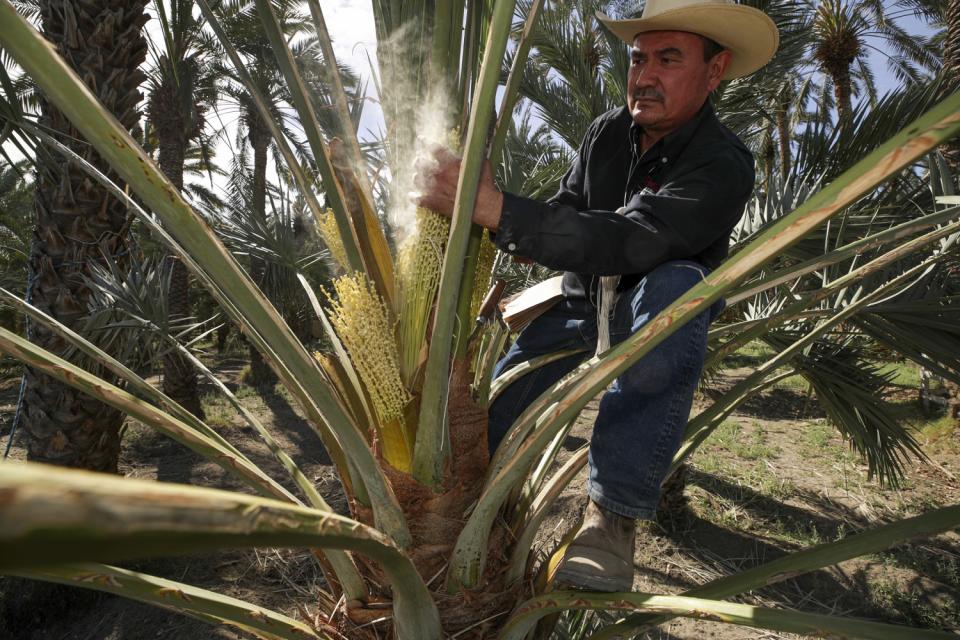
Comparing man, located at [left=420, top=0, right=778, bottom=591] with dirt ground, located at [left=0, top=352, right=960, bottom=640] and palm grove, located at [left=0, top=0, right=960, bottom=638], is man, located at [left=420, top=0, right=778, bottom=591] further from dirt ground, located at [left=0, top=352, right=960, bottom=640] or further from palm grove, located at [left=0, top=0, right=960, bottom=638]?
dirt ground, located at [left=0, top=352, right=960, bottom=640]

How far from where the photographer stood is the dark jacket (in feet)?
5.14

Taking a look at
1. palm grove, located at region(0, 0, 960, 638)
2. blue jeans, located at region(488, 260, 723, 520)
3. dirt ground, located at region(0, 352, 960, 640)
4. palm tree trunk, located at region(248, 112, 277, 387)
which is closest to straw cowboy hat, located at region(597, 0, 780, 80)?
palm grove, located at region(0, 0, 960, 638)

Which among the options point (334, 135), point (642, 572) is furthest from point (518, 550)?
point (642, 572)

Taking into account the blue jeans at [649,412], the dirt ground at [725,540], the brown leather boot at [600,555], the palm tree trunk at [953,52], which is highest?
the palm tree trunk at [953,52]

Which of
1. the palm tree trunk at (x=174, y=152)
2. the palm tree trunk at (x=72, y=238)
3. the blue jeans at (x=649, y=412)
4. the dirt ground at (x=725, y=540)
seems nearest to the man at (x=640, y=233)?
the blue jeans at (x=649, y=412)

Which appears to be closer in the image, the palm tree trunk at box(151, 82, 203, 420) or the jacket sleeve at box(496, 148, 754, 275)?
the jacket sleeve at box(496, 148, 754, 275)

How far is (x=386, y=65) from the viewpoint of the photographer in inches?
58.6

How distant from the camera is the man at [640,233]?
1.52 metres

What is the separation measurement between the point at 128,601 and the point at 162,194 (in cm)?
361

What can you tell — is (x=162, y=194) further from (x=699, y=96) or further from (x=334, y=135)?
(x=699, y=96)

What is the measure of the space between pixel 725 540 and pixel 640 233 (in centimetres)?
381

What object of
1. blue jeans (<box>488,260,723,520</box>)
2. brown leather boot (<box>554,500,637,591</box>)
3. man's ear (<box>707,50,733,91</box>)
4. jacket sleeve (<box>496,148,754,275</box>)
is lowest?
brown leather boot (<box>554,500,637,591</box>)

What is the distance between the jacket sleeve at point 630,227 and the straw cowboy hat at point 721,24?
0.54 meters

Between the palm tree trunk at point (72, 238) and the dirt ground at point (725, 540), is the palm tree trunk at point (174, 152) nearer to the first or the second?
the dirt ground at point (725, 540)
